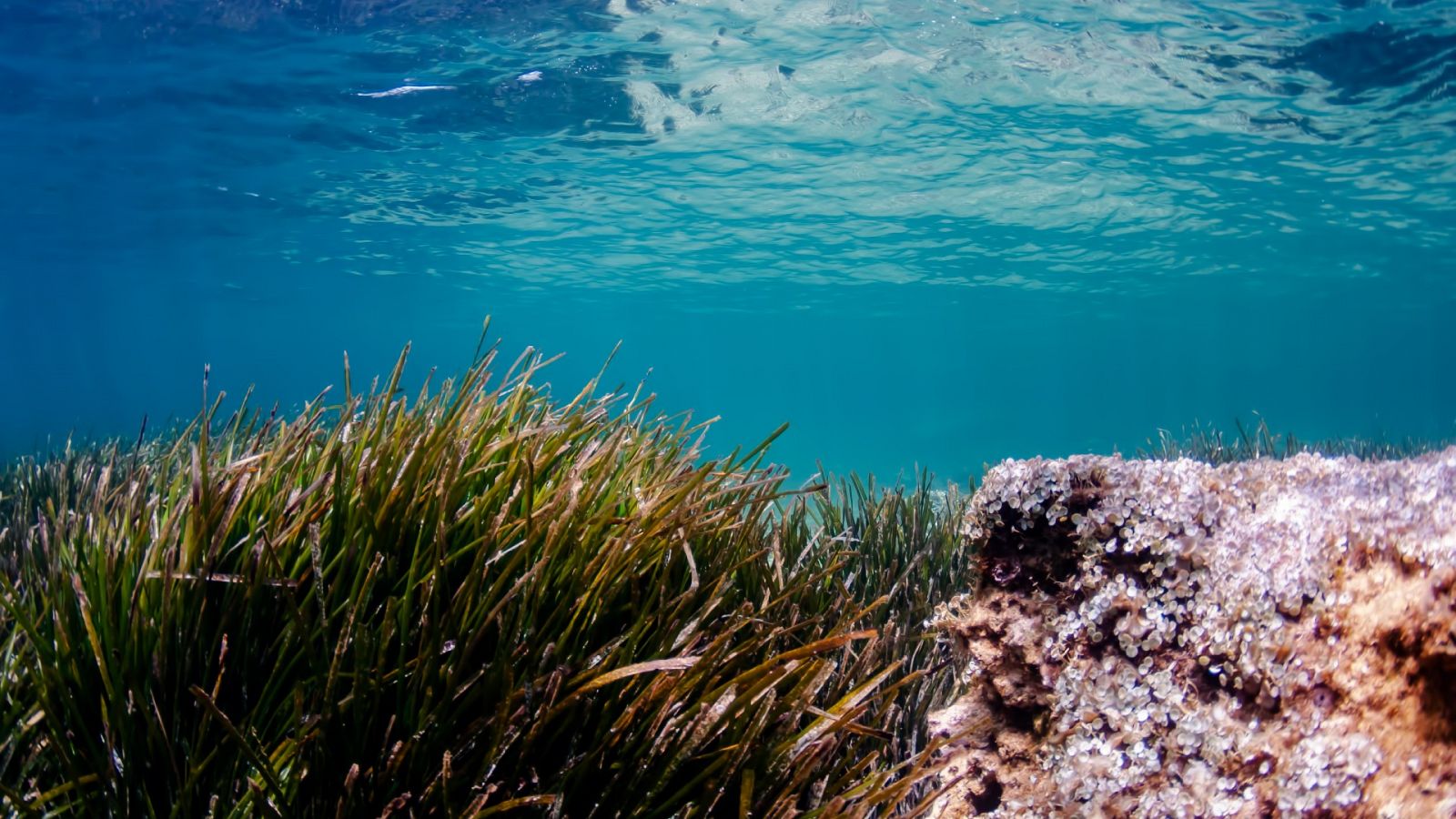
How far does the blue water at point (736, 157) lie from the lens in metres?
16.8

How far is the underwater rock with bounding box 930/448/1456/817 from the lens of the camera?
1.67 metres

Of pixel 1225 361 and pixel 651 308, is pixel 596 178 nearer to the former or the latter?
pixel 651 308

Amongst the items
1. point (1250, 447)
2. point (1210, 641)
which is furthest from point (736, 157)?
point (1210, 641)

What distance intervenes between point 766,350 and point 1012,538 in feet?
304

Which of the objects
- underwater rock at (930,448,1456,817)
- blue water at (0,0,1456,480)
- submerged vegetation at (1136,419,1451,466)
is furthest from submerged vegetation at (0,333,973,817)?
submerged vegetation at (1136,419,1451,466)

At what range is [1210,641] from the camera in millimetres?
1972

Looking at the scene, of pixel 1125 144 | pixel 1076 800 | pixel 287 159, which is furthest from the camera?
pixel 287 159

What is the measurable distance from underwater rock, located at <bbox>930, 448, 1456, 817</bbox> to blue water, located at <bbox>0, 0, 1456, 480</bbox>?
10.4ft

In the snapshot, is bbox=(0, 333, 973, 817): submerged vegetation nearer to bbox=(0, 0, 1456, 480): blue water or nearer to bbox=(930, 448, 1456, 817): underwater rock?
bbox=(930, 448, 1456, 817): underwater rock

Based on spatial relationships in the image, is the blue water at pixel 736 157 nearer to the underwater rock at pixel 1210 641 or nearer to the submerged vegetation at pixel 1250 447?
the submerged vegetation at pixel 1250 447

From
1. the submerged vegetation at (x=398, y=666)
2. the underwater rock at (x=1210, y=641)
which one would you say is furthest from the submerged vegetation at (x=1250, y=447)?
the submerged vegetation at (x=398, y=666)

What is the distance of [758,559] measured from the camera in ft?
10.6

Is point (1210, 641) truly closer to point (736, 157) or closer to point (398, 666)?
point (398, 666)

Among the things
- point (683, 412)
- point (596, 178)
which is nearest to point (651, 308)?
point (596, 178)
